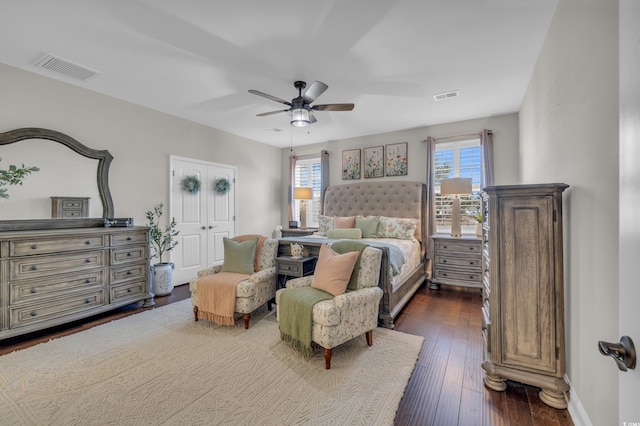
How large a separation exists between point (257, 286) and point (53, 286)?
207 cm

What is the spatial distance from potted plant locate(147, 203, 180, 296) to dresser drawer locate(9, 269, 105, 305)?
2.98ft

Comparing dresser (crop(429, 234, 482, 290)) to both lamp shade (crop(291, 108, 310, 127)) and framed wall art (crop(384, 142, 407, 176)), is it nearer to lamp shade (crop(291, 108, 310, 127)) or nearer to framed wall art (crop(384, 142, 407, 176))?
framed wall art (crop(384, 142, 407, 176))

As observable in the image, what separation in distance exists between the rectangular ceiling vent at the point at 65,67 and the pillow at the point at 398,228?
436 centimetres

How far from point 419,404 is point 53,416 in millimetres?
2341

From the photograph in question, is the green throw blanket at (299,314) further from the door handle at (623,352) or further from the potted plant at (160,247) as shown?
the potted plant at (160,247)

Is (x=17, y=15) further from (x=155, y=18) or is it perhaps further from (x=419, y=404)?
(x=419, y=404)

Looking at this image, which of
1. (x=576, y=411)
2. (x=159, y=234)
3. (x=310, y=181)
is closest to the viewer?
(x=576, y=411)

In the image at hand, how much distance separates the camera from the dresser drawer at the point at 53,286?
267cm

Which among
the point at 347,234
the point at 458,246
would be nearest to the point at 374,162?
the point at 347,234

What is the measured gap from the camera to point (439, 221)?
5.03 meters

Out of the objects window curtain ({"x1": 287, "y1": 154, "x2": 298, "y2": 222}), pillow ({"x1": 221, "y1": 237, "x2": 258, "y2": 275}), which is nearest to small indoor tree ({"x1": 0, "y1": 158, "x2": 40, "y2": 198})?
pillow ({"x1": 221, "y1": 237, "x2": 258, "y2": 275})

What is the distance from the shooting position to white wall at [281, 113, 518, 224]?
14.4 ft

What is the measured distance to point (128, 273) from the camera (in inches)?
138

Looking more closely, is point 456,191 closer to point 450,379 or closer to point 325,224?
point 325,224
